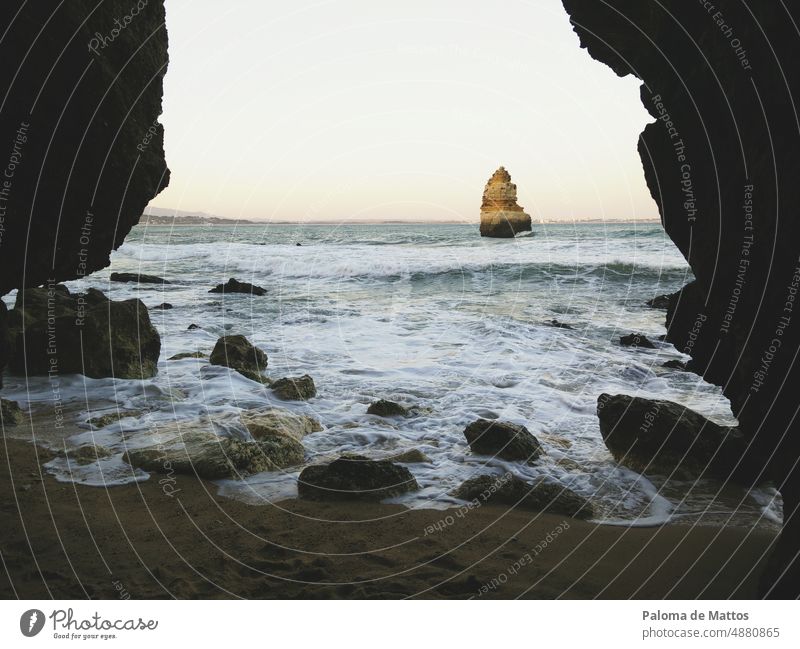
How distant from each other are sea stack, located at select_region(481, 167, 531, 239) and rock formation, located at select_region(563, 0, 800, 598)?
163 ft

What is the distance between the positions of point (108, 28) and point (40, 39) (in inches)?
33.5

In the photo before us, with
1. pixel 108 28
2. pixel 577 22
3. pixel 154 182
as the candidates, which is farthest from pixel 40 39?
pixel 577 22

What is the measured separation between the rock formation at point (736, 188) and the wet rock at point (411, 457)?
3082 millimetres

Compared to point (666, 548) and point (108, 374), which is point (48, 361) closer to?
point (108, 374)

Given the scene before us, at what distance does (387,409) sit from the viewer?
841 centimetres

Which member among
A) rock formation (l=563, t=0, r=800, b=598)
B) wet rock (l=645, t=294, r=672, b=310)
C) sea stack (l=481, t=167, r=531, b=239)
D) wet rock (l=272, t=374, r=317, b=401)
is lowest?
wet rock (l=272, t=374, r=317, b=401)

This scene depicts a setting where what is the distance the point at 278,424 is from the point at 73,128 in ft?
13.8

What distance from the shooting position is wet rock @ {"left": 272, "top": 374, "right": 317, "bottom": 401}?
9.12 meters

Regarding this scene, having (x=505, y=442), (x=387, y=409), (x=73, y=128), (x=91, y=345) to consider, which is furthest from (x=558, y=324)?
(x=73, y=128)

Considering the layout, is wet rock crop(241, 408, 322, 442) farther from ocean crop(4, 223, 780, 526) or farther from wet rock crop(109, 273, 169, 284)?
wet rock crop(109, 273, 169, 284)

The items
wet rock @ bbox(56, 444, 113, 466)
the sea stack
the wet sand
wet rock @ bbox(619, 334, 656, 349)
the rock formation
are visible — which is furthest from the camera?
the sea stack

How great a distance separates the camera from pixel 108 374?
9320 millimetres

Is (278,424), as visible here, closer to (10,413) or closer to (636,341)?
(10,413)

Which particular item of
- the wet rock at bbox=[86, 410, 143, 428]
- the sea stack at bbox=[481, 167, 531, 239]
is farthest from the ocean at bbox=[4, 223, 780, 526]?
the sea stack at bbox=[481, 167, 531, 239]
